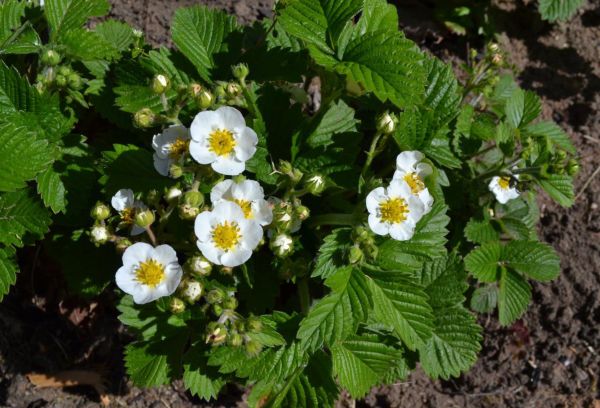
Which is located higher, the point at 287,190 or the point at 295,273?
the point at 287,190

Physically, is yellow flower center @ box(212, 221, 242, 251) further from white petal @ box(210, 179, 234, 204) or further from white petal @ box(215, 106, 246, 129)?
white petal @ box(215, 106, 246, 129)

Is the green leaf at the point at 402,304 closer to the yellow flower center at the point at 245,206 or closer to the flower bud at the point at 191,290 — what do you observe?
the yellow flower center at the point at 245,206

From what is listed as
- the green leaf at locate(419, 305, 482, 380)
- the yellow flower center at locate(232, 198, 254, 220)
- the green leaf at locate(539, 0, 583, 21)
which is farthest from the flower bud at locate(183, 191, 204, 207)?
the green leaf at locate(539, 0, 583, 21)

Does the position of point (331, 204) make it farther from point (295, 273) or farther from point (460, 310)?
point (460, 310)

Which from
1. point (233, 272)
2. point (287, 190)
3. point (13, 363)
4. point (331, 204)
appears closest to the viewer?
point (287, 190)

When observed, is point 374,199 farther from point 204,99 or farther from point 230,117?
point 204,99

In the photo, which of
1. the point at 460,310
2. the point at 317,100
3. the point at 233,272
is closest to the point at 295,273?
the point at 233,272
